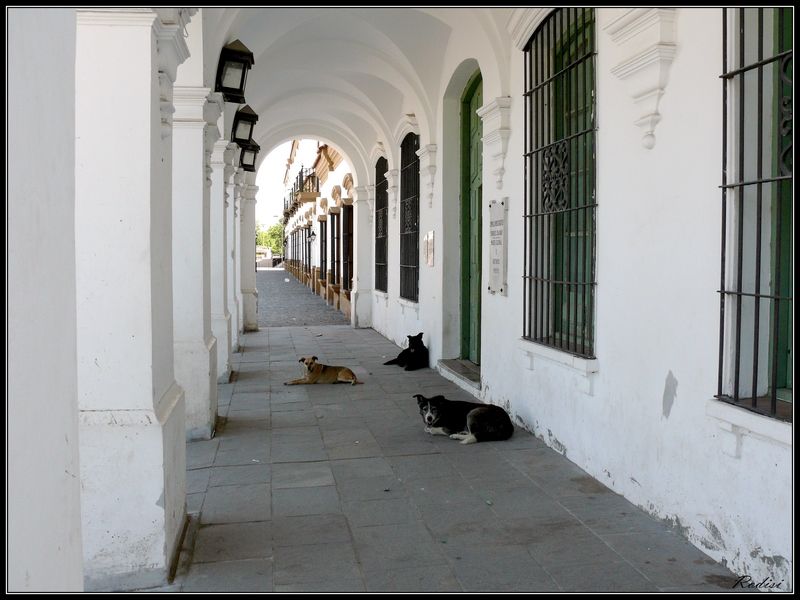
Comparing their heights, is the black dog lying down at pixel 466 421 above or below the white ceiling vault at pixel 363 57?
below

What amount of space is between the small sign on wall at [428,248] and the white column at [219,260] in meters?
3.00

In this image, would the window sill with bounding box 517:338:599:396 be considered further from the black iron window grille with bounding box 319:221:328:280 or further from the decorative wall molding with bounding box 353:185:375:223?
the black iron window grille with bounding box 319:221:328:280

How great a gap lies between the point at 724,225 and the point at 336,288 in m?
20.8

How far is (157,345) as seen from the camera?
13.3ft

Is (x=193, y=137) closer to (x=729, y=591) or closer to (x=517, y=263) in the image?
(x=517, y=263)

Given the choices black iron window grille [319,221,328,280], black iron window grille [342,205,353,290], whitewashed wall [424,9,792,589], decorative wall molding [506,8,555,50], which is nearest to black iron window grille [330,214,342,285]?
black iron window grille [342,205,353,290]

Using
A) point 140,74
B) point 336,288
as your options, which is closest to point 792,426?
point 140,74

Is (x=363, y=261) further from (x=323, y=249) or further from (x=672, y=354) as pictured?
(x=672, y=354)

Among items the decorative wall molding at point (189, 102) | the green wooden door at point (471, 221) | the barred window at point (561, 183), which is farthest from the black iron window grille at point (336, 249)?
the decorative wall molding at point (189, 102)

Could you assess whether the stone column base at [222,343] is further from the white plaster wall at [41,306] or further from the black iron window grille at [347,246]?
the black iron window grille at [347,246]

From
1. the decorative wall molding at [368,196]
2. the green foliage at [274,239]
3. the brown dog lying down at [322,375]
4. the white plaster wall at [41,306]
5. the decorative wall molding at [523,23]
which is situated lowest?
the brown dog lying down at [322,375]

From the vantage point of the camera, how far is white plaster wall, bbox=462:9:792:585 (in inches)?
153

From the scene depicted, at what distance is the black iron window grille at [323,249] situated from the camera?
1137 inches

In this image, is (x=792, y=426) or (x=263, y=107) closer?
(x=792, y=426)
